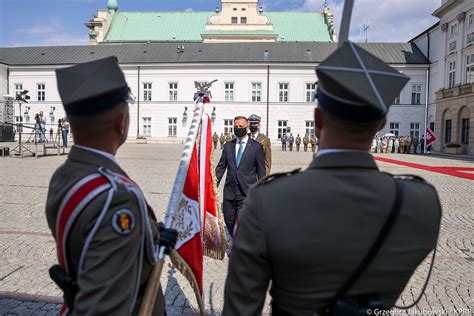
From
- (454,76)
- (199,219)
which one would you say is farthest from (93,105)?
(454,76)

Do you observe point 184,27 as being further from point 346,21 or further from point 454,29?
point 346,21

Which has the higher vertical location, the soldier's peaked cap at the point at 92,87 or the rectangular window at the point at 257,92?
the rectangular window at the point at 257,92

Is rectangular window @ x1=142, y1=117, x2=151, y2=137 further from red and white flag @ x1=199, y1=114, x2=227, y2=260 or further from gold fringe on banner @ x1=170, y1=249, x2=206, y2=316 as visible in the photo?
gold fringe on banner @ x1=170, y1=249, x2=206, y2=316

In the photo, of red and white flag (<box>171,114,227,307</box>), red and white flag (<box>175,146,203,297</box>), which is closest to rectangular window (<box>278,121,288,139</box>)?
red and white flag (<box>171,114,227,307</box>)

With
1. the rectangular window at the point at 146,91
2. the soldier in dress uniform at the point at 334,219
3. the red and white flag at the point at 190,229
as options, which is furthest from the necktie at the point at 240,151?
the rectangular window at the point at 146,91

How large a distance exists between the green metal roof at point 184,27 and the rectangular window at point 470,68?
3123cm

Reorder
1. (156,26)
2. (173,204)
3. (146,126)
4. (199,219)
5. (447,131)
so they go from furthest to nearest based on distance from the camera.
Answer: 1. (156,26)
2. (146,126)
3. (447,131)
4. (199,219)
5. (173,204)

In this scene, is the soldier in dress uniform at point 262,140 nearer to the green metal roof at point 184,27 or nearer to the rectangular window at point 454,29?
the rectangular window at point 454,29

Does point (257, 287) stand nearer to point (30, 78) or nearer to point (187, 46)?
point (187, 46)

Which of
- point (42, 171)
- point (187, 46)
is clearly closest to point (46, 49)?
point (187, 46)

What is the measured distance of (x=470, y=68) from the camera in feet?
117

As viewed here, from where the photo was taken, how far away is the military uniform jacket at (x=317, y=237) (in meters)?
1.36

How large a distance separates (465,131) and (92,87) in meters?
40.8

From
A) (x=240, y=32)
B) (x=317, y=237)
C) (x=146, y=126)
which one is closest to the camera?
(x=317, y=237)
